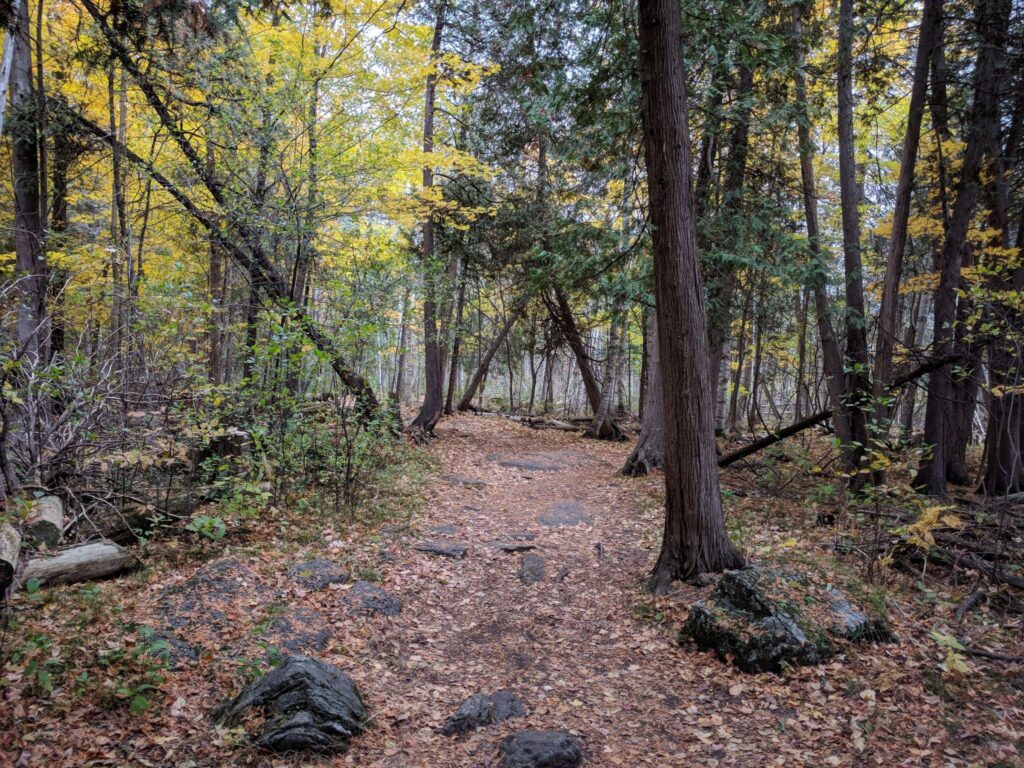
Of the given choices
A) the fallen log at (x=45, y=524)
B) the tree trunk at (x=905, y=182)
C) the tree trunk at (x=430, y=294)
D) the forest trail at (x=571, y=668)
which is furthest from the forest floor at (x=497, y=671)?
the tree trunk at (x=430, y=294)

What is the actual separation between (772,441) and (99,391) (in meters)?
10.6

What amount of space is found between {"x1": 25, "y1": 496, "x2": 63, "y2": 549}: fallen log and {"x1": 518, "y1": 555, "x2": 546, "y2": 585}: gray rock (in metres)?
4.95

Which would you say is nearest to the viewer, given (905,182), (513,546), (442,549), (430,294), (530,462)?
(442,549)

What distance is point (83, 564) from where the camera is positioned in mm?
5152

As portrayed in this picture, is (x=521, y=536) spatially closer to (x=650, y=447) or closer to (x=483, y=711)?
(x=483, y=711)

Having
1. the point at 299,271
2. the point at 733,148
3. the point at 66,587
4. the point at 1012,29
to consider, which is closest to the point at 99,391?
the point at 66,587

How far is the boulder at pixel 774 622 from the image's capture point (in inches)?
180

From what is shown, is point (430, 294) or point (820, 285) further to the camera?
point (430, 294)

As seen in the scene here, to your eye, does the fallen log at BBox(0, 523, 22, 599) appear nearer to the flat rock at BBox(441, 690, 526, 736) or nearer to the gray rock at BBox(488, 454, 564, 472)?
the flat rock at BBox(441, 690, 526, 736)

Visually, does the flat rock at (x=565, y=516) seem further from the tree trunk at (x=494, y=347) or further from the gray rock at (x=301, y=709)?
the tree trunk at (x=494, y=347)

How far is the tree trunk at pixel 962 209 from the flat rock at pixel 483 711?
305 inches

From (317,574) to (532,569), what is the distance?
2.69 metres

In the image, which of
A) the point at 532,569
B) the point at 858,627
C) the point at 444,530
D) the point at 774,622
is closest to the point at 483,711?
the point at 774,622

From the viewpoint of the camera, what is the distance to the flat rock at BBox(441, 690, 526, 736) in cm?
404
